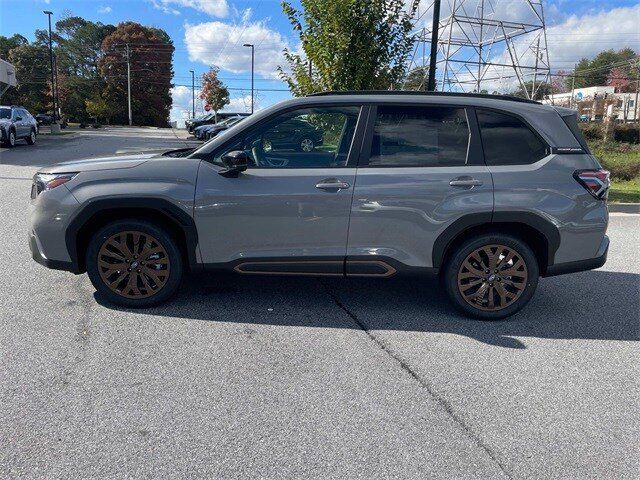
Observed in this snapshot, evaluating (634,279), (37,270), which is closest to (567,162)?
(634,279)

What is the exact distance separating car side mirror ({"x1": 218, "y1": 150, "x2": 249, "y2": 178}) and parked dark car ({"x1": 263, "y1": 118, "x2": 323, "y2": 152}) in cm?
33

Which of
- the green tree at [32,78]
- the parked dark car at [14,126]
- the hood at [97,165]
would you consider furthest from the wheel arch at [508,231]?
the green tree at [32,78]

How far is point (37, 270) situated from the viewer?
5328mm

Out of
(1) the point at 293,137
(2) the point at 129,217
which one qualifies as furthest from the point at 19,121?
(1) the point at 293,137

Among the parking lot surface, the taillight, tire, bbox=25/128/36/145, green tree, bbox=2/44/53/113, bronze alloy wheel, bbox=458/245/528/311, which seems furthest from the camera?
green tree, bbox=2/44/53/113

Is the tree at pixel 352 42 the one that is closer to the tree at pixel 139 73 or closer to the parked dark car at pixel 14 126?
the parked dark car at pixel 14 126

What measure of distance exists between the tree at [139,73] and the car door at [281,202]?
6779 cm

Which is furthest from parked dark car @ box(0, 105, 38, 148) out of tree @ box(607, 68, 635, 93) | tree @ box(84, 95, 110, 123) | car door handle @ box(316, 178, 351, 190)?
tree @ box(607, 68, 635, 93)

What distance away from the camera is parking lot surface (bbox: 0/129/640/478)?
2564 millimetres

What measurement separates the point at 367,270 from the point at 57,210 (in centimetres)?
261

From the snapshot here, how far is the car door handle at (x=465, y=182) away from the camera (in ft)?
13.7

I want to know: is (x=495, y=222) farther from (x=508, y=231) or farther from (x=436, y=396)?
(x=436, y=396)

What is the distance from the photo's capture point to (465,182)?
419 cm

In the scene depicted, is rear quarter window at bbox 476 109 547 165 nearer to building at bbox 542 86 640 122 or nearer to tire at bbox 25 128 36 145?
tire at bbox 25 128 36 145
